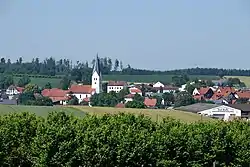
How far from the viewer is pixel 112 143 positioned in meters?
27.1

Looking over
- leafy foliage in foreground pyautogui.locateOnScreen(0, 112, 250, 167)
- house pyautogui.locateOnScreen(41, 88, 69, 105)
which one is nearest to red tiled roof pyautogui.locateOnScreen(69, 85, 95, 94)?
house pyautogui.locateOnScreen(41, 88, 69, 105)

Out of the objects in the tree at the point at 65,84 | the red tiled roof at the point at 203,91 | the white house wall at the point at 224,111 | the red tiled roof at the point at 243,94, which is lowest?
the white house wall at the point at 224,111

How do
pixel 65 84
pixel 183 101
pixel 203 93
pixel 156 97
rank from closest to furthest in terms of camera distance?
1. pixel 183 101
2. pixel 156 97
3. pixel 203 93
4. pixel 65 84

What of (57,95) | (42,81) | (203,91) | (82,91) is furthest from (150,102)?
(42,81)

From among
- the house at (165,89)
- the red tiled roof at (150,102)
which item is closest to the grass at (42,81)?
the house at (165,89)

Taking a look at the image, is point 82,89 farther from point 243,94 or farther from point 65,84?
point 243,94

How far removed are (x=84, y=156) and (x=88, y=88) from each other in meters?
97.6

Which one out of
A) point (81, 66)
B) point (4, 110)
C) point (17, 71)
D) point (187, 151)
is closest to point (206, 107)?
point (4, 110)

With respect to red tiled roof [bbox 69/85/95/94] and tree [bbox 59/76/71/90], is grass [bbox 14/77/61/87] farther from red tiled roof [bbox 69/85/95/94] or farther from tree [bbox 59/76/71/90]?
red tiled roof [bbox 69/85/95/94]

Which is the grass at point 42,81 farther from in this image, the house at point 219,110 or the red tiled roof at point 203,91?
the house at point 219,110

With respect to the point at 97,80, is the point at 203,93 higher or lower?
lower

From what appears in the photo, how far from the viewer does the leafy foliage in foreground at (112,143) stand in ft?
86.7

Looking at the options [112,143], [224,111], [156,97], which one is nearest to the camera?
[112,143]

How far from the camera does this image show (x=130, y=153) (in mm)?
27109
